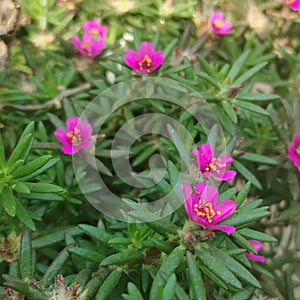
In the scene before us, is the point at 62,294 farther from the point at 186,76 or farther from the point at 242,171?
the point at 186,76

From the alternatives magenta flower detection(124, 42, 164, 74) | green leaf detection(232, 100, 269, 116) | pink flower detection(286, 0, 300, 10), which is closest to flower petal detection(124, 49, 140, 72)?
magenta flower detection(124, 42, 164, 74)

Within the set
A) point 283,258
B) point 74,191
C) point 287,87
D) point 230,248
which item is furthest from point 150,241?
point 287,87

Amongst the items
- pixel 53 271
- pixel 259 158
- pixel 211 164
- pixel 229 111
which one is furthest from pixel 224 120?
pixel 53 271

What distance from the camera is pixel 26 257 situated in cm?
107

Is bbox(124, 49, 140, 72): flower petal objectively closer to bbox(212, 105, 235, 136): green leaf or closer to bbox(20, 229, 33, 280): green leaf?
bbox(212, 105, 235, 136): green leaf

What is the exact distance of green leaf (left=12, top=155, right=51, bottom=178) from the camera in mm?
1100

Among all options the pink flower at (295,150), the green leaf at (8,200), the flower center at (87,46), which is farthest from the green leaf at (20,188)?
the pink flower at (295,150)

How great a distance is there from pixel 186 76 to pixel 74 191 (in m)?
0.44

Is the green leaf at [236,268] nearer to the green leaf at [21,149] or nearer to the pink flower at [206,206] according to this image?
the pink flower at [206,206]

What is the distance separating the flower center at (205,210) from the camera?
101 centimetres

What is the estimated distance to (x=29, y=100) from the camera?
4.95ft

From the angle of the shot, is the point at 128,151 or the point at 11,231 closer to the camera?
the point at 11,231

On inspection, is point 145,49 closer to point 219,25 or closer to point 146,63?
point 146,63

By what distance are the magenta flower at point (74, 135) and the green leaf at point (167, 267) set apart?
0.40 meters
